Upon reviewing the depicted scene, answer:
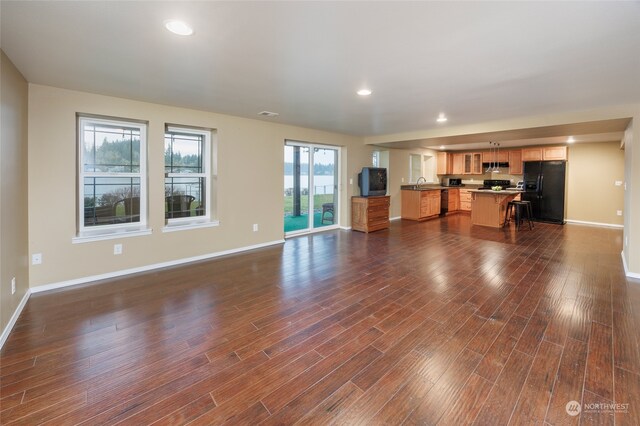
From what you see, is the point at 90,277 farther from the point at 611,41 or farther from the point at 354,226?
the point at 611,41

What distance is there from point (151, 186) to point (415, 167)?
7678mm

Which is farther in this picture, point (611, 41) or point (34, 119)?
point (34, 119)

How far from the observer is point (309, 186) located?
6383 mm

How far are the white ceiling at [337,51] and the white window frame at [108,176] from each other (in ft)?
1.43

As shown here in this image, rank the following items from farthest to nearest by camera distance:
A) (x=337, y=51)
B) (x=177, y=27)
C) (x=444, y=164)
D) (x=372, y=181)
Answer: (x=444, y=164)
(x=372, y=181)
(x=337, y=51)
(x=177, y=27)

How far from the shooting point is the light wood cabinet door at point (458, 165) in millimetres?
10070

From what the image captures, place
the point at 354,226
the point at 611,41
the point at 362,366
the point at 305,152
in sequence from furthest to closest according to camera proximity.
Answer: the point at 354,226
the point at 305,152
the point at 611,41
the point at 362,366

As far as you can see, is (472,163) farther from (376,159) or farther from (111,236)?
(111,236)

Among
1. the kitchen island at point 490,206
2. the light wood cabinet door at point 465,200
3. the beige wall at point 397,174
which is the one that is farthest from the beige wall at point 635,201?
the light wood cabinet door at point 465,200

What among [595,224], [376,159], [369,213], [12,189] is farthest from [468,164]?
[12,189]

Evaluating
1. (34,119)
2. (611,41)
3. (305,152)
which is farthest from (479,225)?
(34,119)

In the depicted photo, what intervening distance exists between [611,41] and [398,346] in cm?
271

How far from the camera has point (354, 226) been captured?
6961 mm

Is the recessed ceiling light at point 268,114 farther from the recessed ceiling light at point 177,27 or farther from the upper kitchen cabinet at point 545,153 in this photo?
the upper kitchen cabinet at point 545,153
